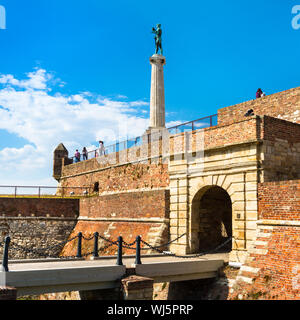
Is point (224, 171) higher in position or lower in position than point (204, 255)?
higher

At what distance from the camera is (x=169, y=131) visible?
813 inches

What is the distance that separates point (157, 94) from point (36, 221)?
464 inches

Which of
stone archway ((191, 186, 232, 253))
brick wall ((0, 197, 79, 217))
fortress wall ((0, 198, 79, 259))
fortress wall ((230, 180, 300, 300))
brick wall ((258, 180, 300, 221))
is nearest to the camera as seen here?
fortress wall ((230, 180, 300, 300))

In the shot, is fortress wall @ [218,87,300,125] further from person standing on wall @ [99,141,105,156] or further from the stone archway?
person standing on wall @ [99,141,105,156]

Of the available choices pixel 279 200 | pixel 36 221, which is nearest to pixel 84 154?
pixel 36 221

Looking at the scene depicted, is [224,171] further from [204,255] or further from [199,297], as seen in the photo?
[199,297]

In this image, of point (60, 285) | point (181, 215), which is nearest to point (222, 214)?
point (181, 215)

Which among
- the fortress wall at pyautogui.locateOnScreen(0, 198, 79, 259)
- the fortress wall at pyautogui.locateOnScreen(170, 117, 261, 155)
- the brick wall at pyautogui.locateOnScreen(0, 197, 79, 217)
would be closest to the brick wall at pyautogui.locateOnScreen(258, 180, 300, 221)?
the fortress wall at pyautogui.locateOnScreen(170, 117, 261, 155)

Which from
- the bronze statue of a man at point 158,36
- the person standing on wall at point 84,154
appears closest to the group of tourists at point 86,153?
the person standing on wall at point 84,154

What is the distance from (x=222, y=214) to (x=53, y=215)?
1362 centimetres

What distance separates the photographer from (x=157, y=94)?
91.4 ft

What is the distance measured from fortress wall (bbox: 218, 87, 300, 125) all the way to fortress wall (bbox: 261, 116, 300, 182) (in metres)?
2.54

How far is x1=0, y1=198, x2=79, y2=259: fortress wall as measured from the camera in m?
25.2

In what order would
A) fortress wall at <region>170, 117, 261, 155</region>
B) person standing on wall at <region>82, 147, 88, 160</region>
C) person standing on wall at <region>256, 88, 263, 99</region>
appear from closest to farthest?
1. fortress wall at <region>170, 117, 261, 155</region>
2. person standing on wall at <region>256, 88, 263, 99</region>
3. person standing on wall at <region>82, 147, 88, 160</region>
